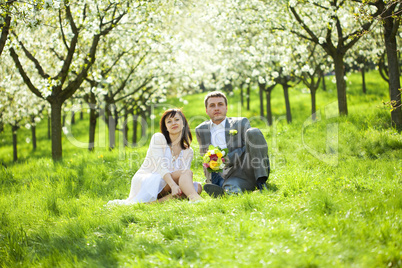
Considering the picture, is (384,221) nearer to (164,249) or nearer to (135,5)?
(164,249)

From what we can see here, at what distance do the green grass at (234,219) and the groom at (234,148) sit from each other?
38 centimetres

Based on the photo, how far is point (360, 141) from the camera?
23.2 feet

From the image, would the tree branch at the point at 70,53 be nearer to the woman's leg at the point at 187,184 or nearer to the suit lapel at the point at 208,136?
the suit lapel at the point at 208,136

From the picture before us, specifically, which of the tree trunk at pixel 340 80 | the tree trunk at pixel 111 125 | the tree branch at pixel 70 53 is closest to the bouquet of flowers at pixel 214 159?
the tree branch at pixel 70 53

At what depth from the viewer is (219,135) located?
19.0ft

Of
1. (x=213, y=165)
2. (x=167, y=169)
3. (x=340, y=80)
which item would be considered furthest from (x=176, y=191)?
(x=340, y=80)

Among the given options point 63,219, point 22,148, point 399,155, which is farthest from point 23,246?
point 22,148

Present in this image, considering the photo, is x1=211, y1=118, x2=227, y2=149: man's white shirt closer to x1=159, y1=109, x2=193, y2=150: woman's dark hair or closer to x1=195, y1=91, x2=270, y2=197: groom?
x1=195, y1=91, x2=270, y2=197: groom

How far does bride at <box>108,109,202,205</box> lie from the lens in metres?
5.25

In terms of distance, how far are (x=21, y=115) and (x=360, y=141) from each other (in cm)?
1550

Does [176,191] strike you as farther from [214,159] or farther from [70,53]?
[70,53]

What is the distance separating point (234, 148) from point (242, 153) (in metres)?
0.18

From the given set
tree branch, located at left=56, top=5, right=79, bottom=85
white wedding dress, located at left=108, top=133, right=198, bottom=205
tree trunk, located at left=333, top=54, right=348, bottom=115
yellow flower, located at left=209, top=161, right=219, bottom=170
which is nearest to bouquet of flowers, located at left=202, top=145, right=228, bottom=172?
yellow flower, located at left=209, top=161, right=219, bottom=170

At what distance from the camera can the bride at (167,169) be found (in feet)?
17.2
